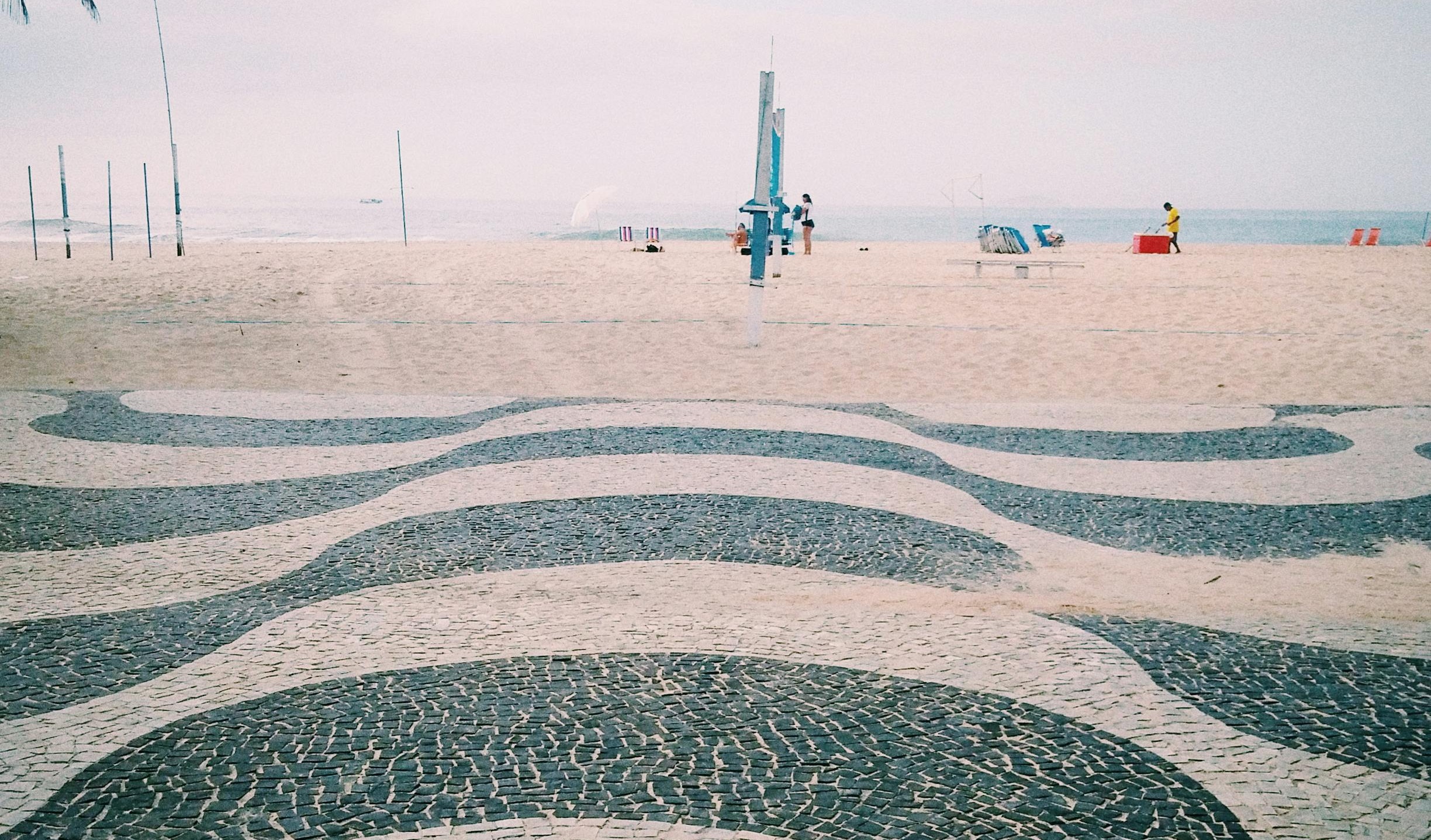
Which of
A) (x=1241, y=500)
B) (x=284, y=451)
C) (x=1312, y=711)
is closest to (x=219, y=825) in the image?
(x=1312, y=711)

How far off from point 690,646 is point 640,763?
0.92m

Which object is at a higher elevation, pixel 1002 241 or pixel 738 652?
pixel 1002 241

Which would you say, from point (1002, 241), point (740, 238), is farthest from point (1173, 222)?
point (740, 238)

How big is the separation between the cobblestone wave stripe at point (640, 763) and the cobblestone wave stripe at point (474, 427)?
434 centimetres

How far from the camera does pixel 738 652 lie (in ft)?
13.5

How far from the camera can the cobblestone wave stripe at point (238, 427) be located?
7.80 meters

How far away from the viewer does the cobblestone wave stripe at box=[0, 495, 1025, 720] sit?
3992 mm

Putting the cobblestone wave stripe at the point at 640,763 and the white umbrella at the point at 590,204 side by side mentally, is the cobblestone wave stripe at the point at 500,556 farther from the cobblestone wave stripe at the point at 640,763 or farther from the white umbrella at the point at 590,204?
the white umbrella at the point at 590,204

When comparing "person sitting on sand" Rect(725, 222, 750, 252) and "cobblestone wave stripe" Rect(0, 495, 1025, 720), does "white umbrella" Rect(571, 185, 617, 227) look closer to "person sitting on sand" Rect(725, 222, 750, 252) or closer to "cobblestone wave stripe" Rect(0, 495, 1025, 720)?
"person sitting on sand" Rect(725, 222, 750, 252)

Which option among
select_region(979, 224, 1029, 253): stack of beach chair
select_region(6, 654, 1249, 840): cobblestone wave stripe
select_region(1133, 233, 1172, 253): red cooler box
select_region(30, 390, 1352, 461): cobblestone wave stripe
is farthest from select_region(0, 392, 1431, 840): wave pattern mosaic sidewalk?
select_region(1133, 233, 1172, 253): red cooler box

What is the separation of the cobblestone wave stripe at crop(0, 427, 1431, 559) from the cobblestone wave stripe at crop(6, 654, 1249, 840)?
7.70 feet

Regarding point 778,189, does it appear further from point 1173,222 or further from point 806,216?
point 1173,222

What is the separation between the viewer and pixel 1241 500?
21.0 feet

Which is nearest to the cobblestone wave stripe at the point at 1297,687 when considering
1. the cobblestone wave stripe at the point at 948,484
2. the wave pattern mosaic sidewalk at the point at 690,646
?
the wave pattern mosaic sidewalk at the point at 690,646
